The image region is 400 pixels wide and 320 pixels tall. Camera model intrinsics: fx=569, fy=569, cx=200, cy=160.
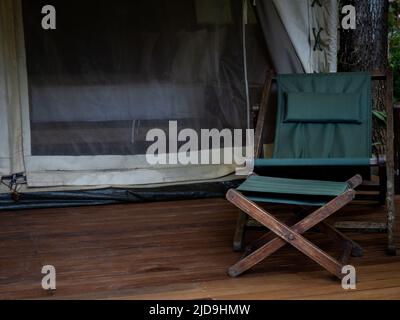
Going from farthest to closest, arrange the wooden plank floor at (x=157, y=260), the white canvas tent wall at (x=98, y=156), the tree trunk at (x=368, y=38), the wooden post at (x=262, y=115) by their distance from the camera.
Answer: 1. the tree trunk at (x=368, y=38)
2. the white canvas tent wall at (x=98, y=156)
3. the wooden post at (x=262, y=115)
4. the wooden plank floor at (x=157, y=260)

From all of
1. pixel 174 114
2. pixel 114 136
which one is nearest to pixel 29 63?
pixel 114 136

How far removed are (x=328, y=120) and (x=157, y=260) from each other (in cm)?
140

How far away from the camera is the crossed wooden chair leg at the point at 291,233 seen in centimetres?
250

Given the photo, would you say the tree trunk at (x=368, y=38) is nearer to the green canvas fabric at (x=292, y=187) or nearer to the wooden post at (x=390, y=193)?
the wooden post at (x=390, y=193)

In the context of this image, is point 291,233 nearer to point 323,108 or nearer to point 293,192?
point 293,192

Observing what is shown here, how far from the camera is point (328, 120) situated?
Result: 3.49 metres

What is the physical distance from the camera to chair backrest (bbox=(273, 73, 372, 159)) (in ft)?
11.3

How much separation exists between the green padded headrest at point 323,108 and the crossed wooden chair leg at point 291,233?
3.40ft

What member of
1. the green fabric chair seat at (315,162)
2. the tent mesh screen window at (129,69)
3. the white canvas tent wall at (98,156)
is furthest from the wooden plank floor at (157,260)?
the tent mesh screen window at (129,69)

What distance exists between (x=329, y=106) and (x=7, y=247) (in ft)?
6.73

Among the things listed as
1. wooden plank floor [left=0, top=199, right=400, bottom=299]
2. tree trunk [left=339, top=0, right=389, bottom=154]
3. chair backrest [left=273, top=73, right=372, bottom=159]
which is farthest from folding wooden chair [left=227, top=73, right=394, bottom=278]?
tree trunk [left=339, top=0, right=389, bottom=154]

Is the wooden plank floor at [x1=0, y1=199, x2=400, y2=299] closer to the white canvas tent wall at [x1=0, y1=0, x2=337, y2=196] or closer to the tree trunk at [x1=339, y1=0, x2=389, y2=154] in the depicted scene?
the white canvas tent wall at [x1=0, y1=0, x2=337, y2=196]

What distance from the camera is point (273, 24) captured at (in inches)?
160
